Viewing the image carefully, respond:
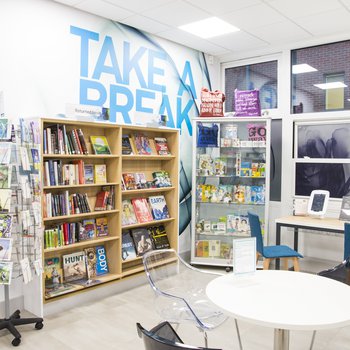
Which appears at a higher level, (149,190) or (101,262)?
(149,190)

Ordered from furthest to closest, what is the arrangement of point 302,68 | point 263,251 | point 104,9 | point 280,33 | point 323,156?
point 302,68 → point 323,156 → point 280,33 → point 263,251 → point 104,9

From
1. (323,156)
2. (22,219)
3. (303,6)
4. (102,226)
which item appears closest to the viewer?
(22,219)

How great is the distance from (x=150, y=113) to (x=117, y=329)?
2.74 m

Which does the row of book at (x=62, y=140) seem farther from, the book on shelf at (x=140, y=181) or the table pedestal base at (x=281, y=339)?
the table pedestal base at (x=281, y=339)

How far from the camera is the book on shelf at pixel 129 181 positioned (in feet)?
15.0

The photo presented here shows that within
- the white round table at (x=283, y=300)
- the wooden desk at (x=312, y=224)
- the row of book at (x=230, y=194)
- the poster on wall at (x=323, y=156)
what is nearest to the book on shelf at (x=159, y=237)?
the row of book at (x=230, y=194)

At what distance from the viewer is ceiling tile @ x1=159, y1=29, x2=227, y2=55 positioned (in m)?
4.99

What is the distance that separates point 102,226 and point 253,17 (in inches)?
115

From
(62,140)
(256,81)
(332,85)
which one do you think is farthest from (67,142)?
(332,85)

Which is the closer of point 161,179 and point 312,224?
point 312,224

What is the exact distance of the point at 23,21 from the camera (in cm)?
376

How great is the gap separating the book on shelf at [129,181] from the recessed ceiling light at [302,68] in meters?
2.76

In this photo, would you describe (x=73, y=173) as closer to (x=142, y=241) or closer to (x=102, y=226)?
(x=102, y=226)

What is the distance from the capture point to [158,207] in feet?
16.3
